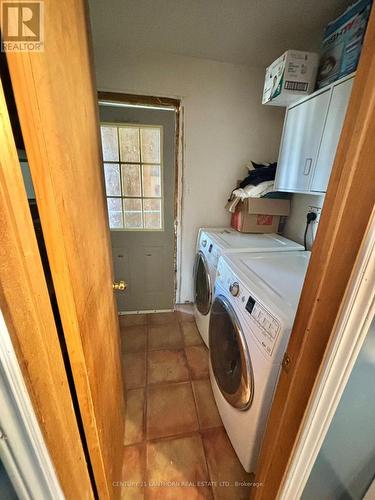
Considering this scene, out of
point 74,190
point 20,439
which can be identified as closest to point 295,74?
point 74,190

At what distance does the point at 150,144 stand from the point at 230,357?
174 cm

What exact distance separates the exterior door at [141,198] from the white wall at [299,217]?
1.08 m

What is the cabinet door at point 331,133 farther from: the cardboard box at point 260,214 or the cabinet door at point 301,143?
the cardboard box at point 260,214

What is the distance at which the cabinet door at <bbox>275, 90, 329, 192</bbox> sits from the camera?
3.99ft

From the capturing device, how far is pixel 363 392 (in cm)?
61

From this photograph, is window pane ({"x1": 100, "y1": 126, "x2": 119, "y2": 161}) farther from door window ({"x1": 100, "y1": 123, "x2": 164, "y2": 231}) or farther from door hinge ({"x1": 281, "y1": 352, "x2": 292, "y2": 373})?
door hinge ({"x1": 281, "y1": 352, "x2": 292, "y2": 373})

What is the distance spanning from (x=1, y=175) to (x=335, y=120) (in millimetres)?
1449

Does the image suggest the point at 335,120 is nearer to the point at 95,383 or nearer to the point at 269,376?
the point at 269,376

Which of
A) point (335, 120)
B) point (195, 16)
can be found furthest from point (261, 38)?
point (335, 120)

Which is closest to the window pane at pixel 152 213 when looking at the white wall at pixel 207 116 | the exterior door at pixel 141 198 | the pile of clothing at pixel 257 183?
the exterior door at pixel 141 198

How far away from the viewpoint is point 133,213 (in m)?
1.97

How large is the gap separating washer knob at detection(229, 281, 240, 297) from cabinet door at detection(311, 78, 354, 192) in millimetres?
760

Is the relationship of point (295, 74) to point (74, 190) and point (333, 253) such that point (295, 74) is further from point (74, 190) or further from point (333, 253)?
point (74, 190)

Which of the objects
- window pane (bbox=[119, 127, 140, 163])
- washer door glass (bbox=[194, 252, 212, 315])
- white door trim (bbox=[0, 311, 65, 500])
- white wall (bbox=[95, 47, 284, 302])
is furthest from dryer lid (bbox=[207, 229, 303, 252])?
white door trim (bbox=[0, 311, 65, 500])
